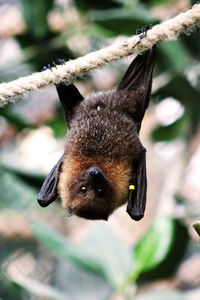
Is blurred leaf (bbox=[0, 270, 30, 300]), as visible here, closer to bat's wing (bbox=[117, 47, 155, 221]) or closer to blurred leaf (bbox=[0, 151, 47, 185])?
blurred leaf (bbox=[0, 151, 47, 185])

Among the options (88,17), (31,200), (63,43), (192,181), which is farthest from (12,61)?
(192,181)

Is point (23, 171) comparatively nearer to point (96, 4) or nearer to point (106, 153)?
point (106, 153)

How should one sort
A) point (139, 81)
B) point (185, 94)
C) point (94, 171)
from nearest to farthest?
1. point (94, 171)
2. point (139, 81)
3. point (185, 94)

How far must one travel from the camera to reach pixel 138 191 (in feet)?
8.95

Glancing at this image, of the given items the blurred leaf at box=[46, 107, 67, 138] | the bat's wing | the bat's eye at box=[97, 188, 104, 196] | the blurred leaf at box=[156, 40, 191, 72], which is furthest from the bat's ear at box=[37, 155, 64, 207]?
the blurred leaf at box=[46, 107, 67, 138]

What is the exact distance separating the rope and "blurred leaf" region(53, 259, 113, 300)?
2.17 meters

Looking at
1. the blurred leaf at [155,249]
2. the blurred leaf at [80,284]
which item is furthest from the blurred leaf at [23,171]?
the blurred leaf at [155,249]

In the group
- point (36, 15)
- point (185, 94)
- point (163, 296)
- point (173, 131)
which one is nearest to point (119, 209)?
point (173, 131)

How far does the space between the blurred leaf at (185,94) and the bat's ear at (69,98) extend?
5.99 ft

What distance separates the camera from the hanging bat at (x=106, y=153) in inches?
107

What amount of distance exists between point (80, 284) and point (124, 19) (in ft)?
7.08

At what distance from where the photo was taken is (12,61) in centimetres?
496

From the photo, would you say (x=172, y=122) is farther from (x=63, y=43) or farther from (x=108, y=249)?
(x=108, y=249)

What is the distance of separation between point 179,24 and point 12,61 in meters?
3.16
